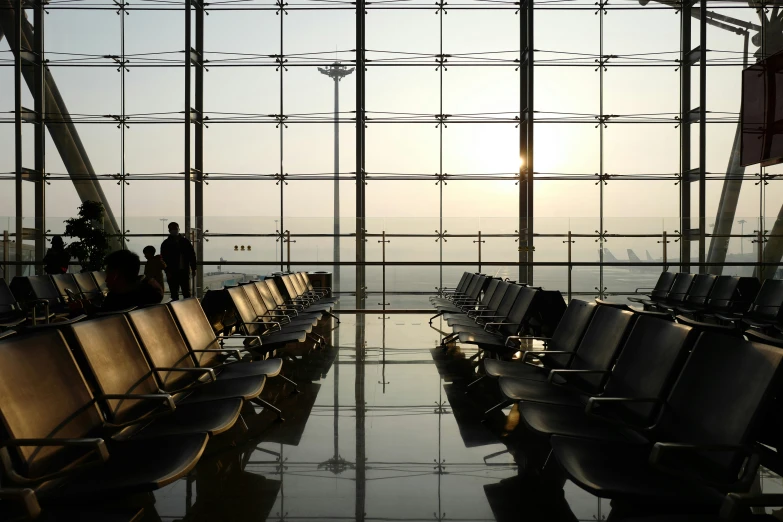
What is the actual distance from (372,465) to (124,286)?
2.26 m

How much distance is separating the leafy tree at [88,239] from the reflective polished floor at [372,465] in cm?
792

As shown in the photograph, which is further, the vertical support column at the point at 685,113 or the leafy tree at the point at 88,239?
the vertical support column at the point at 685,113

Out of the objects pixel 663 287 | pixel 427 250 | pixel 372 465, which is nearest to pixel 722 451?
pixel 372 465

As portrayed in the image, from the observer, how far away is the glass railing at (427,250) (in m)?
11.7

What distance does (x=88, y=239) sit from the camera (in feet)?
38.2

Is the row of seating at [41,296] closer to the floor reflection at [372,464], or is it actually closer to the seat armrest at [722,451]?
the floor reflection at [372,464]

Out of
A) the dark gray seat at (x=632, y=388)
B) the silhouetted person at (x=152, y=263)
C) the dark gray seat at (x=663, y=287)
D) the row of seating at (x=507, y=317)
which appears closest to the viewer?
the dark gray seat at (x=632, y=388)

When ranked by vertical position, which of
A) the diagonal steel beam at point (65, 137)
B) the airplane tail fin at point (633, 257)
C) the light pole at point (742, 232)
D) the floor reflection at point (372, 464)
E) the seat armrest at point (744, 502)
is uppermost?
the diagonal steel beam at point (65, 137)

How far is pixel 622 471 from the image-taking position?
2.15m

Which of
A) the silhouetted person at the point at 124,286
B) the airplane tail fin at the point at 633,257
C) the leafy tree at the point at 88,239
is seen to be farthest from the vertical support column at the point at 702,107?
the silhouetted person at the point at 124,286

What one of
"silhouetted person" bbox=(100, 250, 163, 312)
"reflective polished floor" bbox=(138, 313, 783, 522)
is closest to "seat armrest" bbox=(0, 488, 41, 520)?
"reflective polished floor" bbox=(138, 313, 783, 522)

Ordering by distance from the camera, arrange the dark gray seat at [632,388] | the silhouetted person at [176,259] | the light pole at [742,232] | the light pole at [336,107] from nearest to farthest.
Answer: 1. the dark gray seat at [632,388]
2. the silhouetted person at [176,259]
3. the light pole at [742,232]
4. the light pole at [336,107]

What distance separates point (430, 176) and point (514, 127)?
2.11 metres

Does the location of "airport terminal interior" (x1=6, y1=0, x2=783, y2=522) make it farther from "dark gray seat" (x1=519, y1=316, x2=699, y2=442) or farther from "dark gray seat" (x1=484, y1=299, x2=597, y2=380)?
"dark gray seat" (x1=519, y1=316, x2=699, y2=442)
